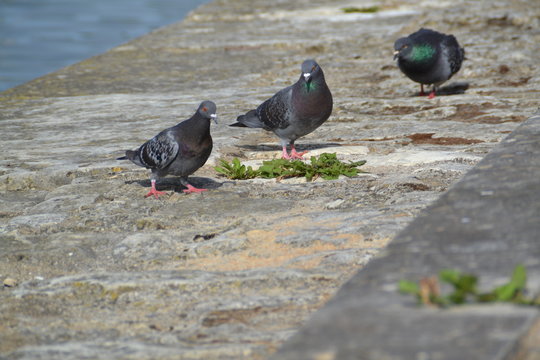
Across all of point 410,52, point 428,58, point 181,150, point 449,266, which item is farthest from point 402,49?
point 449,266

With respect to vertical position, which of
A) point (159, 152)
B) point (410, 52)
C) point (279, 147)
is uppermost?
point (410, 52)

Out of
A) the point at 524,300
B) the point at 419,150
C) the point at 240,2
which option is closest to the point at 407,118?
the point at 419,150

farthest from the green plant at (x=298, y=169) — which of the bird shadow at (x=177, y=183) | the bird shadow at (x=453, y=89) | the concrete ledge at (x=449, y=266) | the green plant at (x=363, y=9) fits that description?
the green plant at (x=363, y=9)

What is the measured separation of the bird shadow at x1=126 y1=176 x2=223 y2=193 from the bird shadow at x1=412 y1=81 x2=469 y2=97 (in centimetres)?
297

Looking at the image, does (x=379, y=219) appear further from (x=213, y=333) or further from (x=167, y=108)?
(x=167, y=108)

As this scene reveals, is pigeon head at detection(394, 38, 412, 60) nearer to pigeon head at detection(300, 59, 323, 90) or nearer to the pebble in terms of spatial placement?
pigeon head at detection(300, 59, 323, 90)

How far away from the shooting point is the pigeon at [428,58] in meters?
7.17

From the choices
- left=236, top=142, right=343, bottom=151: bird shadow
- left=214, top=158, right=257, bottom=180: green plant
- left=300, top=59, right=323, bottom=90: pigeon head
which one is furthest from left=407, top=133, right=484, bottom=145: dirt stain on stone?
left=214, top=158, right=257, bottom=180: green plant

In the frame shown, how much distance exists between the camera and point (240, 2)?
13.7 metres

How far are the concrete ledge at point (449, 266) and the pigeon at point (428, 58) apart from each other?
4.31 m

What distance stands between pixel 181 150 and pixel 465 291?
113 inches

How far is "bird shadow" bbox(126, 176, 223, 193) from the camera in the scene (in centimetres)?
474

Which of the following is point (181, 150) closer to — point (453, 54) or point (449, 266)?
point (449, 266)

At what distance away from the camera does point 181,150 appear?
460 centimetres
